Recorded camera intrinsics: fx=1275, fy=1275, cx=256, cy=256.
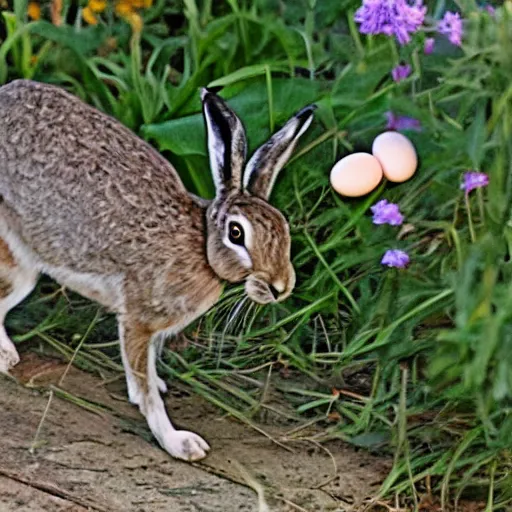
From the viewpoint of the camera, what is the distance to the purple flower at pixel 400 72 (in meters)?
1.88

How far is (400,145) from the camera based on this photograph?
1840mm

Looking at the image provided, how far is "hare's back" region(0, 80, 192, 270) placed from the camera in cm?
183

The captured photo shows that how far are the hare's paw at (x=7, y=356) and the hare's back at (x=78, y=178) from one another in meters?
0.22

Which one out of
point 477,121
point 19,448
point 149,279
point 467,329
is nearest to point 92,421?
point 19,448

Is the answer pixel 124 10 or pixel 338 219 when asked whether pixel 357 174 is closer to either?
pixel 338 219

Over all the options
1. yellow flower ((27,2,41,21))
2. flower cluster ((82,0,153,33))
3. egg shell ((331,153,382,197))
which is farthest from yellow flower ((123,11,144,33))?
egg shell ((331,153,382,197))

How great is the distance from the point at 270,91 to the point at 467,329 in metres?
0.50

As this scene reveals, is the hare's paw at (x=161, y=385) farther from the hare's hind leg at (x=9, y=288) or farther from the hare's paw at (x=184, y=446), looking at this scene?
the hare's hind leg at (x=9, y=288)

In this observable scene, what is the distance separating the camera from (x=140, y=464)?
188 cm

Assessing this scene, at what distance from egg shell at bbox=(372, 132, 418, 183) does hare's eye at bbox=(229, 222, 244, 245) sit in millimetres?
234

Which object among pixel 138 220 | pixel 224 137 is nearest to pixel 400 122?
pixel 224 137

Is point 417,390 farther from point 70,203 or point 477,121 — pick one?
point 70,203

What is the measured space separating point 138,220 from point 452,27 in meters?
0.52

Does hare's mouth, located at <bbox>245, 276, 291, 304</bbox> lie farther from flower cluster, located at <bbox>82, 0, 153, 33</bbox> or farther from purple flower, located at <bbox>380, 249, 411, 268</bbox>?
flower cluster, located at <bbox>82, 0, 153, 33</bbox>
